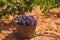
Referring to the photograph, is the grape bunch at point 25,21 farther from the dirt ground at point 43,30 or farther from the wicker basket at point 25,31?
the dirt ground at point 43,30

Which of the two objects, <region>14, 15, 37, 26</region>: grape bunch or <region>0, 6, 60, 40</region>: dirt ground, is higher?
<region>14, 15, 37, 26</region>: grape bunch

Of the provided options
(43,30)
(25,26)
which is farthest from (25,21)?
(43,30)

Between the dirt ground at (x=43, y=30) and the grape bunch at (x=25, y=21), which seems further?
the dirt ground at (x=43, y=30)

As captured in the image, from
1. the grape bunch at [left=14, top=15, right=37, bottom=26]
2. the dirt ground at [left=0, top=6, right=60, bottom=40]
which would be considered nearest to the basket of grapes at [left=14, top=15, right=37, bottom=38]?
the grape bunch at [left=14, top=15, right=37, bottom=26]

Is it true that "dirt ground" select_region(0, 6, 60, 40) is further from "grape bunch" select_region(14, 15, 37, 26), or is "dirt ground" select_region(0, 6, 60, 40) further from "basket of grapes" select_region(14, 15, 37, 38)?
"grape bunch" select_region(14, 15, 37, 26)

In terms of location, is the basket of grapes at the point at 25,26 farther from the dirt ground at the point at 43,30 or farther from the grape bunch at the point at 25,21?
the dirt ground at the point at 43,30

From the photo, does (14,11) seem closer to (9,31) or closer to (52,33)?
(9,31)

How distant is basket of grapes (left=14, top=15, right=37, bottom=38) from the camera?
2373 millimetres

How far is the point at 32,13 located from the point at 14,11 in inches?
17.5

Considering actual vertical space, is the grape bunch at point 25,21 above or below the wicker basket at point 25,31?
above

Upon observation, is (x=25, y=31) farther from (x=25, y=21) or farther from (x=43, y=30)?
(x=43, y=30)

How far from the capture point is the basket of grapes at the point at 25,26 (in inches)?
93.4

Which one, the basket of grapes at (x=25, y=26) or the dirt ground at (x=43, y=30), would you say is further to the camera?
the dirt ground at (x=43, y=30)

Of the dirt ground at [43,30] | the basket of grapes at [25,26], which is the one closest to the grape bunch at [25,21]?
the basket of grapes at [25,26]
